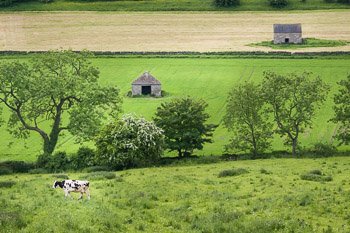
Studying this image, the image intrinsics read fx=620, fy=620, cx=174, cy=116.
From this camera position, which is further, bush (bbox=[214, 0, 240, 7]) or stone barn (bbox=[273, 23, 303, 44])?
bush (bbox=[214, 0, 240, 7])

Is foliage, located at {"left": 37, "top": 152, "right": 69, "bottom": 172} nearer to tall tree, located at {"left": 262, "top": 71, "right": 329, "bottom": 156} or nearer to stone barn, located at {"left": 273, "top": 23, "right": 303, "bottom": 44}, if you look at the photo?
tall tree, located at {"left": 262, "top": 71, "right": 329, "bottom": 156}

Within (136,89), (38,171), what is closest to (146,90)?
(136,89)

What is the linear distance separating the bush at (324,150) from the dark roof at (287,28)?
76261 mm

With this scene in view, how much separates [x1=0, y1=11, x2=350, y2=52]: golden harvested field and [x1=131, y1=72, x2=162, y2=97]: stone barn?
3326 cm

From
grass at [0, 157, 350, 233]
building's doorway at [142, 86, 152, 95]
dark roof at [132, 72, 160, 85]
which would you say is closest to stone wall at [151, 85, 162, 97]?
dark roof at [132, 72, 160, 85]

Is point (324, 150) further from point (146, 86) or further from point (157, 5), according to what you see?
point (157, 5)

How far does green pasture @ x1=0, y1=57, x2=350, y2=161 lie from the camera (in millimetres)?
71688

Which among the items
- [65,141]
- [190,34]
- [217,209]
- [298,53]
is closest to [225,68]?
[298,53]

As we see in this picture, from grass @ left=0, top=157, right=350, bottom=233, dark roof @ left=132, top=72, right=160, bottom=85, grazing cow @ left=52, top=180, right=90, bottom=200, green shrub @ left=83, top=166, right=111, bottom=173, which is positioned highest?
dark roof @ left=132, top=72, right=160, bottom=85

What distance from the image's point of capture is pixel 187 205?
33469 millimetres

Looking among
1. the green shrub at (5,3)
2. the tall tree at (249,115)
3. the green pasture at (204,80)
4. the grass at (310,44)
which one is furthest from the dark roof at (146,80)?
the green shrub at (5,3)

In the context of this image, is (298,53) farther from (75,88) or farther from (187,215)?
(187,215)

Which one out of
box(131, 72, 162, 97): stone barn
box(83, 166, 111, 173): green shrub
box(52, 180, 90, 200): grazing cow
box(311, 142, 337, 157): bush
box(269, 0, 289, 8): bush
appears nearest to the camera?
box(52, 180, 90, 200): grazing cow

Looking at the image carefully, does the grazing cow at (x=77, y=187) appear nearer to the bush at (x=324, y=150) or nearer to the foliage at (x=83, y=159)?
the foliage at (x=83, y=159)
